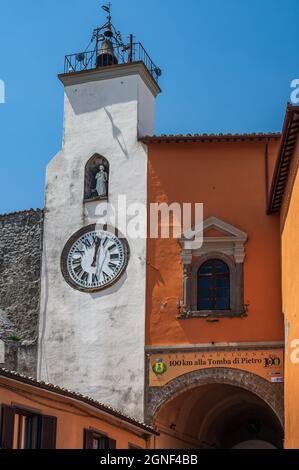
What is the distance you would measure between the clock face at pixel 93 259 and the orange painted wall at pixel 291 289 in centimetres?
441

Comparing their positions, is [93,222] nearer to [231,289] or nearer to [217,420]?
[231,289]

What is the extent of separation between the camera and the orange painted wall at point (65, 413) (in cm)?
1728

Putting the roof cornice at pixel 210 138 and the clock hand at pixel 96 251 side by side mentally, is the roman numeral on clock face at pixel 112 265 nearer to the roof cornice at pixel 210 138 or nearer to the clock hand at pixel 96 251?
the clock hand at pixel 96 251

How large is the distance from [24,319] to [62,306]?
1.21m

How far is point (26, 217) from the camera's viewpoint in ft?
90.9

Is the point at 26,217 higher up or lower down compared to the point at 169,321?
higher up

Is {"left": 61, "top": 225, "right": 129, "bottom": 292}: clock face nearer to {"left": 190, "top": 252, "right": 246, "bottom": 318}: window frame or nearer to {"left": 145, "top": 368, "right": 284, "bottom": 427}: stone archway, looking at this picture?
{"left": 190, "top": 252, "right": 246, "bottom": 318}: window frame

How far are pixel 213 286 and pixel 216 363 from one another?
1902 millimetres

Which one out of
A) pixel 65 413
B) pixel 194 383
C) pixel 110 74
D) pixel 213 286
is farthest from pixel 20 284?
pixel 65 413

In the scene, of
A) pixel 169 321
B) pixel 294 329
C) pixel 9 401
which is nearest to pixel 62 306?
pixel 169 321

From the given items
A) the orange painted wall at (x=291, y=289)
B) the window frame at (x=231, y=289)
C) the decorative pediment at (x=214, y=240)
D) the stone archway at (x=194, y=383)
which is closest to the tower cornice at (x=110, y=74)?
the decorative pediment at (x=214, y=240)

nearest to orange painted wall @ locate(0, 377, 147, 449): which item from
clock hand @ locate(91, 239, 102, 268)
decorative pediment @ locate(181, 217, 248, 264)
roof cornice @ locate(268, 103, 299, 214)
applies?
decorative pediment @ locate(181, 217, 248, 264)

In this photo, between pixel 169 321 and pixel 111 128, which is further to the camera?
pixel 111 128

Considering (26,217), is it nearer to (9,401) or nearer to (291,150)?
(291,150)
